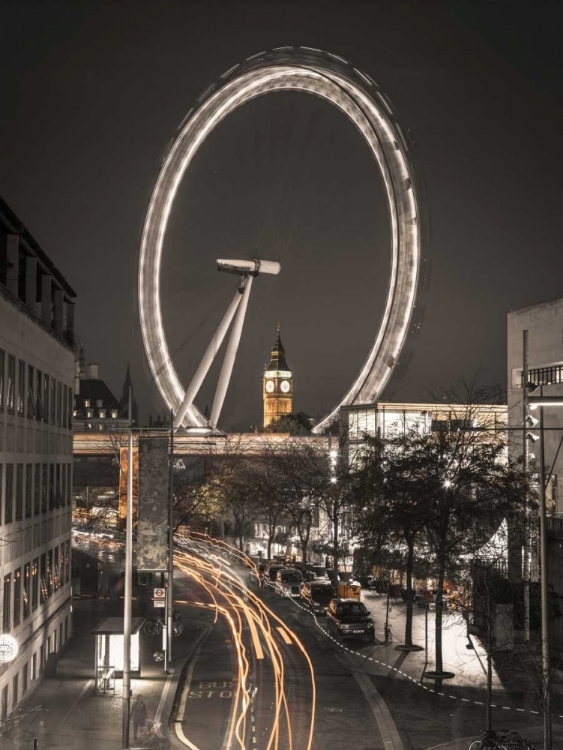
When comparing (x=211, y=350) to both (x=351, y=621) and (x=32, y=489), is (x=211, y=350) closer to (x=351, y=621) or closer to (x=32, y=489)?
(x=351, y=621)

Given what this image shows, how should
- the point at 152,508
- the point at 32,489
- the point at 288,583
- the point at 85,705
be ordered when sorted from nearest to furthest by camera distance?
the point at 85,705, the point at 152,508, the point at 32,489, the point at 288,583

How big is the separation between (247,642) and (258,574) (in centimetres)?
2543

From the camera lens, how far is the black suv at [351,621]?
42562 mm

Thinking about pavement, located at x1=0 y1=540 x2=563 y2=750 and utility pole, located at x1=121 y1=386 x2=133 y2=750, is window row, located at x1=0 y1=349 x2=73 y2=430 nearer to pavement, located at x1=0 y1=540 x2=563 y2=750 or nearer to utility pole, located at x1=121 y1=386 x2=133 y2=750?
utility pole, located at x1=121 y1=386 x2=133 y2=750

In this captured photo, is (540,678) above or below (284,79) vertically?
below

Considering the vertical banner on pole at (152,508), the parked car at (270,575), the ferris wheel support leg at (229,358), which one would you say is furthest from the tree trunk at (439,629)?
the parked car at (270,575)

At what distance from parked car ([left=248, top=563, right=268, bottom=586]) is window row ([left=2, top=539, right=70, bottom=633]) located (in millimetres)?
20542

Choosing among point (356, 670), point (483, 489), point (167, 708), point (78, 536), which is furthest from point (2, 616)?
point (78, 536)

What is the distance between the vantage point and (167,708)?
29.4 metres

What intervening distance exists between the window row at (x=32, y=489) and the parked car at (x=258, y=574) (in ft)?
67.6

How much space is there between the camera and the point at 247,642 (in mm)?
41344

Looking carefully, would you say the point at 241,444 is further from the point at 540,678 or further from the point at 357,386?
the point at 540,678

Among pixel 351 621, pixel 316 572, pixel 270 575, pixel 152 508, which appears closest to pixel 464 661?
pixel 351 621

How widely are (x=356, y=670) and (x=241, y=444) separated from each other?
69.8 metres
